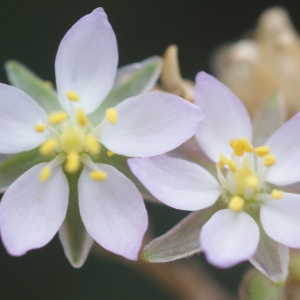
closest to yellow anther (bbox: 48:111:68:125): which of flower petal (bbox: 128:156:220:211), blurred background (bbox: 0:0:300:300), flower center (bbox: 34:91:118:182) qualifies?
flower center (bbox: 34:91:118:182)

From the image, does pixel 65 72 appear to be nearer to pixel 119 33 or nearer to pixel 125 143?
pixel 125 143

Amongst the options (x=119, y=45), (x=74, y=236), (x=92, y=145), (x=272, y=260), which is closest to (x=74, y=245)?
(x=74, y=236)

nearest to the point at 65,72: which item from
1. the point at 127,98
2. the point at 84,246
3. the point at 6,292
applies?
the point at 127,98

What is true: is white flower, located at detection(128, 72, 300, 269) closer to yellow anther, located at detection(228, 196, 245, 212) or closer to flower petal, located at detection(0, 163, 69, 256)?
yellow anther, located at detection(228, 196, 245, 212)

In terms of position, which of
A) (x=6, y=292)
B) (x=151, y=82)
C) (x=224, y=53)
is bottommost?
(x=6, y=292)

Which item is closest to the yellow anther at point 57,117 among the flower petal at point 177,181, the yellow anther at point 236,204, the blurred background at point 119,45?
A: the flower petal at point 177,181

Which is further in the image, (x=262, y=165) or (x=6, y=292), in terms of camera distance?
(x=6, y=292)

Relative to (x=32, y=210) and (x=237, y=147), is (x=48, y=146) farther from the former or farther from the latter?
(x=237, y=147)

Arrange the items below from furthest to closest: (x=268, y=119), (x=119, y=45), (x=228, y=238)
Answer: (x=119, y=45), (x=268, y=119), (x=228, y=238)
